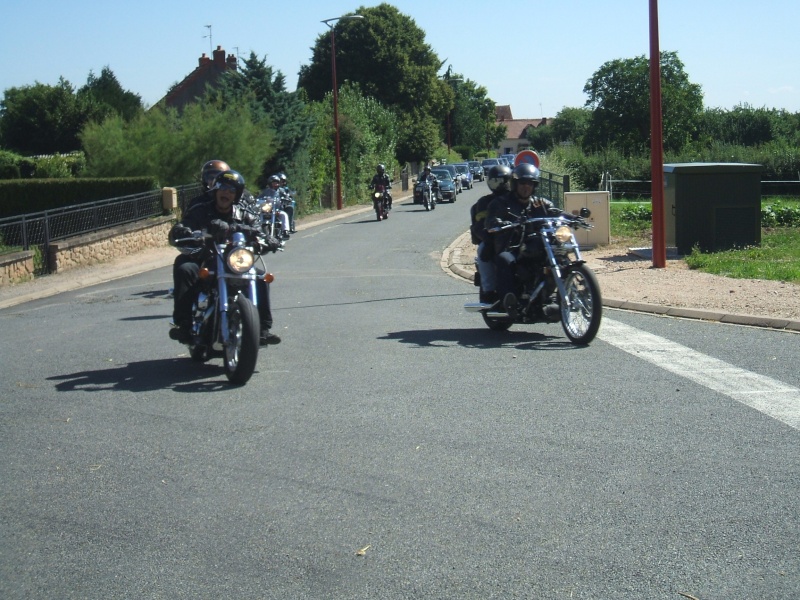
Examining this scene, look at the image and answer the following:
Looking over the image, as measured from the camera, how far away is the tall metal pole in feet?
49.9

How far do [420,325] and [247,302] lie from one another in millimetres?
3679

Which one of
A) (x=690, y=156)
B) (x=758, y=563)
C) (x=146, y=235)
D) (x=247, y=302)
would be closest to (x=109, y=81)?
(x=690, y=156)

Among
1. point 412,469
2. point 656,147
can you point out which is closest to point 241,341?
point 412,469

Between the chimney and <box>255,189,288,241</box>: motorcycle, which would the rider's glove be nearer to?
<box>255,189,288,241</box>: motorcycle

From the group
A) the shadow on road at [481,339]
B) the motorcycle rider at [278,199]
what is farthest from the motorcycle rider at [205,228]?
the motorcycle rider at [278,199]

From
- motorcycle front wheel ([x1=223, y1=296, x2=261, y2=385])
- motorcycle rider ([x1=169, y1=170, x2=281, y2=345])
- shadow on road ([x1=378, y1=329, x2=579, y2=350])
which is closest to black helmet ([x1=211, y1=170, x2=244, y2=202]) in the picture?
motorcycle rider ([x1=169, y1=170, x2=281, y2=345])

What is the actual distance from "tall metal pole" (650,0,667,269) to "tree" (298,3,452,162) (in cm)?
5353

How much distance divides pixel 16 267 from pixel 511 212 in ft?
39.2

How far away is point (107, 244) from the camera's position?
22422 mm

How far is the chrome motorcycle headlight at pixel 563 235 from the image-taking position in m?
9.47

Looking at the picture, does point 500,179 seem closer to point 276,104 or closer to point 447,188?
point 276,104

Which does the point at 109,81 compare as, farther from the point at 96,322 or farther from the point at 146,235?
the point at 96,322

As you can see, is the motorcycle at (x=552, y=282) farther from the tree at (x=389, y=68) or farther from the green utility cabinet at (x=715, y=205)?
the tree at (x=389, y=68)

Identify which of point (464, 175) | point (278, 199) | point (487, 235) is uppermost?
→ point (464, 175)
